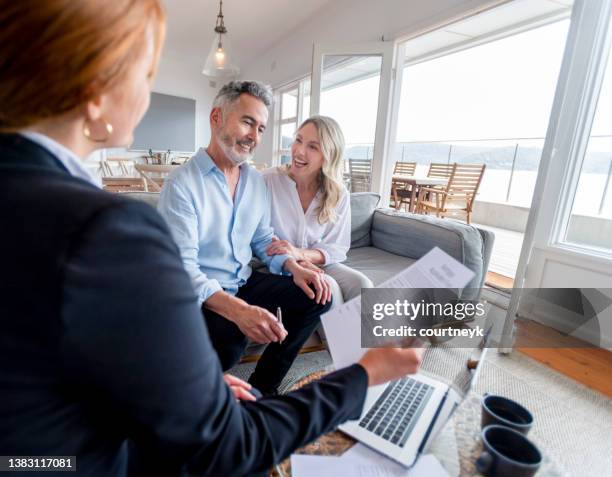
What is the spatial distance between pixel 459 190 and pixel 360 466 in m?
4.12

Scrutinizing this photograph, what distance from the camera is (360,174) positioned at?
12.6ft

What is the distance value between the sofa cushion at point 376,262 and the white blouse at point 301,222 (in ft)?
0.66

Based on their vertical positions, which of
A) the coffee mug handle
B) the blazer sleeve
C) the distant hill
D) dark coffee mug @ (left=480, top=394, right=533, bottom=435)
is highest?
the distant hill

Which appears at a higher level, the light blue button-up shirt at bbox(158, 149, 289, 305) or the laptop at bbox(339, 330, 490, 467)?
the light blue button-up shirt at bbox(158, 149, 289, 305)

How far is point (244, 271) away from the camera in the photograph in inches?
56.7

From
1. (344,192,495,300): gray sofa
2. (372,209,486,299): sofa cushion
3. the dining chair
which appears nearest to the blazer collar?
(344,192,495,300): gray sofa

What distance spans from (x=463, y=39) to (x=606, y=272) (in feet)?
9.91

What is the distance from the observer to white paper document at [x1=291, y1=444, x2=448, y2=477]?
0.63m

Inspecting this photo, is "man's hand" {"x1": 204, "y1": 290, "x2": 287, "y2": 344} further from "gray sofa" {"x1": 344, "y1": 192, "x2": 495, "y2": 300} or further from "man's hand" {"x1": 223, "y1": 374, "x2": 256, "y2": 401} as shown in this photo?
"gray sofa" {"x1": 344, "y1": 192, "x2": 495, "y2": 300}

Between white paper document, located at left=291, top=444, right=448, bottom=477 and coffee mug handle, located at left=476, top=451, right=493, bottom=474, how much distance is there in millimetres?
65

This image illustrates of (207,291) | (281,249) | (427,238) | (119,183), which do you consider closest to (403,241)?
(427,238)

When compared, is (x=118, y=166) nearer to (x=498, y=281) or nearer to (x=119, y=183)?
(x=119, y=183)

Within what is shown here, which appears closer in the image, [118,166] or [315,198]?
[315,198]

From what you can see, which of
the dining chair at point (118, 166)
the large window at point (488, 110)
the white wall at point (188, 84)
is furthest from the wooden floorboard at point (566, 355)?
the white wall at point (188, 84)
